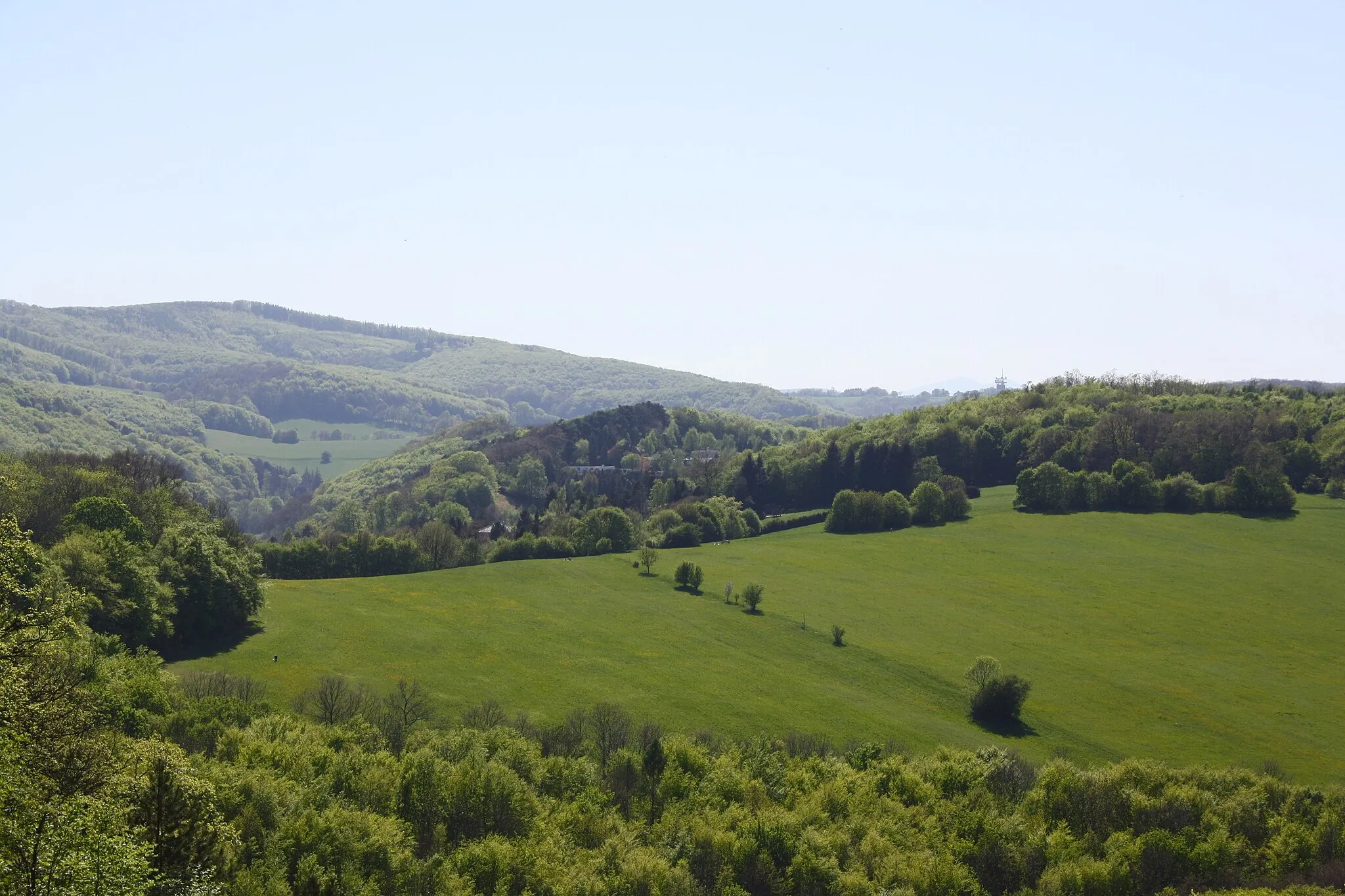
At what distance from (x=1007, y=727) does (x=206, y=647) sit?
203 feet

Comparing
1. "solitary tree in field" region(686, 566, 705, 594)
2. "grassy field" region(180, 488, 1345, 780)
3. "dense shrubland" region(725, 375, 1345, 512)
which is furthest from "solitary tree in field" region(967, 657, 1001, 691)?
"dense shrubland" region(725, 375, 1345, 512)

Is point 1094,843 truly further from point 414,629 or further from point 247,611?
point 247,611

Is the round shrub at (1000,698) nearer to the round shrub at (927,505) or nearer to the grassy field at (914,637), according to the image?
the grassy field at (914,637)

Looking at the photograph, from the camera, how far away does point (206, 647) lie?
75938 millimetres

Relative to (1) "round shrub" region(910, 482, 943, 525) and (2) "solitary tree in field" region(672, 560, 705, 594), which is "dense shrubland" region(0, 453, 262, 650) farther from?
(1) "round shrub" region(910, 482, 943, 525)

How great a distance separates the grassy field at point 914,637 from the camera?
7200 centimetres

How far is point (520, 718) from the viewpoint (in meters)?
65.5

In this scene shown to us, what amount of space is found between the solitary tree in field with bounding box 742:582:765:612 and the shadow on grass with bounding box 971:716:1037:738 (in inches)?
1189

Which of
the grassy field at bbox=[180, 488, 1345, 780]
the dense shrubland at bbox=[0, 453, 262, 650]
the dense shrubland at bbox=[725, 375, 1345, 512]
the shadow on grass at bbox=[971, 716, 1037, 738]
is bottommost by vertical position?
the shadow on grass at bbox=[971, 716, 1037, 738]

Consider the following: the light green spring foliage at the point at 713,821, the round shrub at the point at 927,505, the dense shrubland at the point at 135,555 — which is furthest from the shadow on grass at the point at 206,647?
the round shrub at the point at 927,505

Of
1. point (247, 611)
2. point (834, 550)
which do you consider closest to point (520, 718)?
point (247, 611)

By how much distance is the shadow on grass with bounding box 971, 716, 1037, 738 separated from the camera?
72.4 metres

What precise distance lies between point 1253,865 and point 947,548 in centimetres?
7775

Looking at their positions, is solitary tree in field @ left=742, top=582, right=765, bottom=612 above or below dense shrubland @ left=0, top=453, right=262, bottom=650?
below
